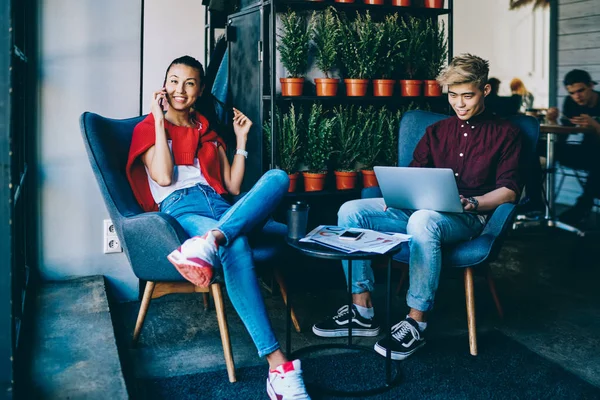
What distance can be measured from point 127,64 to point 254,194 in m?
1.13

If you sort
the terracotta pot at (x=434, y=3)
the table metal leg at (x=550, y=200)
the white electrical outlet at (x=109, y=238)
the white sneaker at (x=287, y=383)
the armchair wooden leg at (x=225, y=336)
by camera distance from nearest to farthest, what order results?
the white sneaker at (x=287, y=383) → the armchair wooden leg at (x=225, y=336) → the white electrical outlet at (x=109, y=238) → the terracotta pot at (x=434, y=3) → the table metal leg at (x=550, y=200)

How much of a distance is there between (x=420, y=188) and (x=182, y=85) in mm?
1102

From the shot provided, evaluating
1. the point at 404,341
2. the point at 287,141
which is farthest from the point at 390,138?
the point at 404,341

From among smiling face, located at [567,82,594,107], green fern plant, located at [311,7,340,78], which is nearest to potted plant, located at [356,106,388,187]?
green fern plant, located at [311,7,340,78]

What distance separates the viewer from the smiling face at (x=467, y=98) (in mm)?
2828

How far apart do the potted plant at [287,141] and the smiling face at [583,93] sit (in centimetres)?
263

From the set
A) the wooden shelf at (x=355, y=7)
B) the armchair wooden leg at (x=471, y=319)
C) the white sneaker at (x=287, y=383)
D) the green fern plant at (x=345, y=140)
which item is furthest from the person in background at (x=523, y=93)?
the white sneaker at (x=287, y=383)

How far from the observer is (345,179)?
358 cm

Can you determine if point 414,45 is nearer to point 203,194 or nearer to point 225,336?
point 203,194

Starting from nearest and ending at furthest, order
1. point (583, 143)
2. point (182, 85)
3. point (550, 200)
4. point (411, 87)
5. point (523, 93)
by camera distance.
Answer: point (182, 85) → point (411, 87) → point (583, 143) → point (550, 200) → point (523, 93)

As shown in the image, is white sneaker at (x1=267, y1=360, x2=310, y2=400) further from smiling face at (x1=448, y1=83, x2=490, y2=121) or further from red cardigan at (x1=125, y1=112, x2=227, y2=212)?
smiling face at (x1=448, y1=83, x2=490, y2=121)

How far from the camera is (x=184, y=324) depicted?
2854 millimetres

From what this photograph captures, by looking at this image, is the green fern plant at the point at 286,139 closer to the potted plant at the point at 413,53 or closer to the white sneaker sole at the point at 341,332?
the potted plant at the point at 413,53

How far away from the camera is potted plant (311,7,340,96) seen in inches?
138
